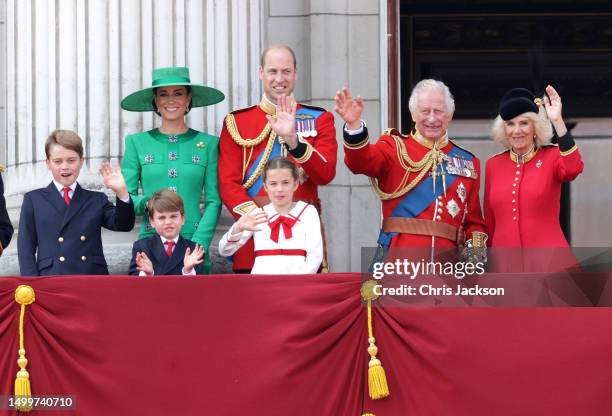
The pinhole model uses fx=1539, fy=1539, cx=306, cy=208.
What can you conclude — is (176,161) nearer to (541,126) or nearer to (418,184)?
(418,184)

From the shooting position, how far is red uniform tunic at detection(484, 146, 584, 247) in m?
7.26

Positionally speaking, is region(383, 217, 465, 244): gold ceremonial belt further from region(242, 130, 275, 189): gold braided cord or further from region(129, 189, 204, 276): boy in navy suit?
region(129, 189, 204, 276): boy in navy suit

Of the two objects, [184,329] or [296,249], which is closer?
[184,329]

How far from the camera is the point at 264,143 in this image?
300 inches

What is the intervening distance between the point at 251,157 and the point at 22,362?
5.56 ft

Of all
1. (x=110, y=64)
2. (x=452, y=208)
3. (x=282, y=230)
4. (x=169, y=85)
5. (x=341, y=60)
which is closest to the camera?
(x=282, y=230)

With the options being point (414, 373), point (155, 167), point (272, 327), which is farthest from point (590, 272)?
point (155, 167)

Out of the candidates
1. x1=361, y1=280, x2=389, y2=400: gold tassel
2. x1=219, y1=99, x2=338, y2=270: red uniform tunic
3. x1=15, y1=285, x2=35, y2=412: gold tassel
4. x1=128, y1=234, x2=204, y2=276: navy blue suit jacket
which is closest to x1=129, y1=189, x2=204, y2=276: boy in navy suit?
x1=128, y1=234, x2=204, y2=276: navy blue suit jacket

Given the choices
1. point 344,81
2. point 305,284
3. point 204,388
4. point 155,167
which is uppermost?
point 344,81

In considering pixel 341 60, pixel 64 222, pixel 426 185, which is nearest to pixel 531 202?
pixel 426 185

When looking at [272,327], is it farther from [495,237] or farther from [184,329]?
[495,237]

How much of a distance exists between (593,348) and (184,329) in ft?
5.66

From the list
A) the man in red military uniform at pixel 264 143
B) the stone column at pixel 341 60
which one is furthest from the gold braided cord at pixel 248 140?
the stone column at pixel 341 60

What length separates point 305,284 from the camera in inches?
259
